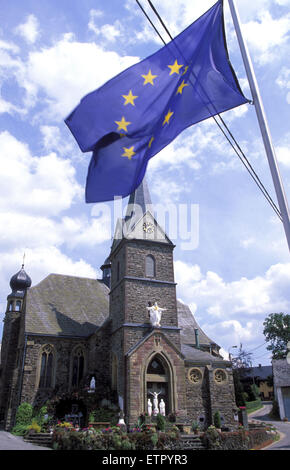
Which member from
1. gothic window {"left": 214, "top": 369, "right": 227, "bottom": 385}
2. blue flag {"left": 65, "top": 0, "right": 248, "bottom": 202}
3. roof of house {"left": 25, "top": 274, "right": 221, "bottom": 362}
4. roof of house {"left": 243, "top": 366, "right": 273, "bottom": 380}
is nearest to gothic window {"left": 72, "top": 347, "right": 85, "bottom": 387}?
roof of house {"left": 25, "top": 274, "right": 221, "bottom": 362}

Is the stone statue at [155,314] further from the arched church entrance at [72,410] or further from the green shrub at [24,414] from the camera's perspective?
the green shrub at [24,414]

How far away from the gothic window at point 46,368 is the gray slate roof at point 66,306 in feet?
5.00

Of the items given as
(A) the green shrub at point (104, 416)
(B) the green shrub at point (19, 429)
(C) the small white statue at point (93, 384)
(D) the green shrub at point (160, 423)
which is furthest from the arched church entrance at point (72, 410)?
(D) the green shrub at point (160, 423)

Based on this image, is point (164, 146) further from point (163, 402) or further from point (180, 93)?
point (163, 402)

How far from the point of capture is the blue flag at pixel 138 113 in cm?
790

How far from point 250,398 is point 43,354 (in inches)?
1693

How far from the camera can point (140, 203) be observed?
33781mm

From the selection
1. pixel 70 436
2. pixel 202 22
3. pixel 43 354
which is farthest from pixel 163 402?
pixel 202 22

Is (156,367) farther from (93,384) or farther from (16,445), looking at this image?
(16,445)

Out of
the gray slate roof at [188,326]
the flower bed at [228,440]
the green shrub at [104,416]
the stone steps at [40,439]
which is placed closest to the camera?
the flower bed at [228,440]

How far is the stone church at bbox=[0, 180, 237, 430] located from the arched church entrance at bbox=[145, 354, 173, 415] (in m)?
0.07

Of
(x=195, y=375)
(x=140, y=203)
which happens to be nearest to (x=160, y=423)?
(x=195, y=375)

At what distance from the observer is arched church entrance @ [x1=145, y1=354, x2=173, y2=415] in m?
25.9

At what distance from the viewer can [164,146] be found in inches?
317
